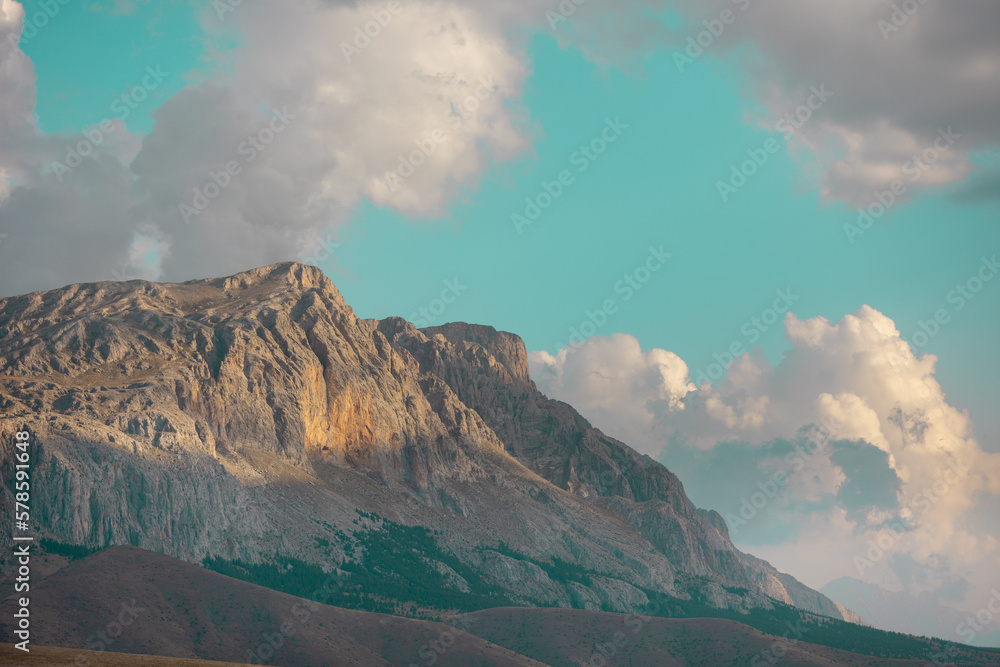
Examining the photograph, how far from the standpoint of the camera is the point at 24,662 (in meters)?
142

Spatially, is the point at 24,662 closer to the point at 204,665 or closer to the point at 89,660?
the point at 89,660

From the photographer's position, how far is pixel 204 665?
6718 inches

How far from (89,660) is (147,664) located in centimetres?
854

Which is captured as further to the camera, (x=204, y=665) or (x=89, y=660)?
(x=204, y=665)

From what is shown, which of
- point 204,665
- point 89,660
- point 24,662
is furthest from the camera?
point 204,665

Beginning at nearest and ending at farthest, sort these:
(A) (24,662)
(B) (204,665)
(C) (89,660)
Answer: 1. (A) (24,662)
2. (C) (89,660)
3. (B) (204,665)

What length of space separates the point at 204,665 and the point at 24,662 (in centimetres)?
3454

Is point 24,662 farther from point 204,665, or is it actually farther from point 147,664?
point 204,665

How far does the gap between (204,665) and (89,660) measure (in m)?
22.2

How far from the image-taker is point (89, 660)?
153250mm

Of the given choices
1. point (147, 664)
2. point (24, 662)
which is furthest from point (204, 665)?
point (24, 662)

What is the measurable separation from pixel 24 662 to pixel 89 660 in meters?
12.6

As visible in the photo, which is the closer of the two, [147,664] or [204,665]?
[147,664]

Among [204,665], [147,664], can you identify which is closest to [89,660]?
[147,664]
